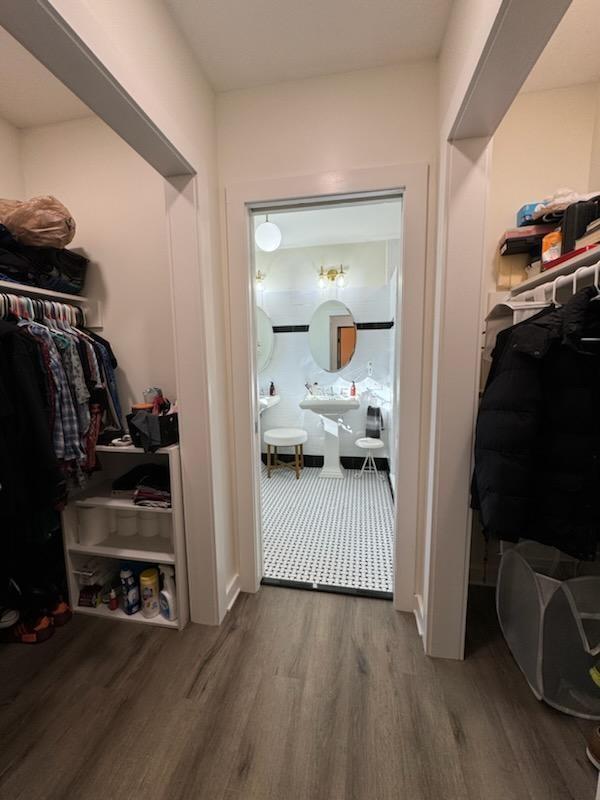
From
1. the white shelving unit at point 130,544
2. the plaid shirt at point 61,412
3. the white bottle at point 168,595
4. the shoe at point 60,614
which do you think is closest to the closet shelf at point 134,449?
the white shelving unit at point 130,544

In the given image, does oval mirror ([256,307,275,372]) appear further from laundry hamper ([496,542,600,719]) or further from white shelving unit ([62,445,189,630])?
laundry hamper ([496,542,600,719])

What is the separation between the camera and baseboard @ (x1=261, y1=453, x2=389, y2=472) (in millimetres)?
3893

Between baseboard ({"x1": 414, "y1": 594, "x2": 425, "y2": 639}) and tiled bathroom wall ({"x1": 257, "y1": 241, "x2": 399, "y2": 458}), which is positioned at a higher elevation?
tiled bathroom wall ({"x1": 257, "y1": 241, "x2": 399, "y2": 458})

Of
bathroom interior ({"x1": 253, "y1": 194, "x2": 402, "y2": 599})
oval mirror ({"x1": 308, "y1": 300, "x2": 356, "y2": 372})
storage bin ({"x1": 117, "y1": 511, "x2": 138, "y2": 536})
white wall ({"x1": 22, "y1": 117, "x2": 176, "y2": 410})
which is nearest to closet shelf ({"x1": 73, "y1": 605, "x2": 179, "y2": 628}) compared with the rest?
storage bin ({"x1": 117, "y1": 511, "x2": 138, "y2": 536})

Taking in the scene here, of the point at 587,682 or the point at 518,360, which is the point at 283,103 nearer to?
the point at 518,360

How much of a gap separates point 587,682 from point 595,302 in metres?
1.38

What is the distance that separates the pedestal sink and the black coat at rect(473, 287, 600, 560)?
245cm

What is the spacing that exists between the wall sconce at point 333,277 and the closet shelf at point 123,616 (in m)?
3.45

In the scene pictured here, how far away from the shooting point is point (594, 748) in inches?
41.0

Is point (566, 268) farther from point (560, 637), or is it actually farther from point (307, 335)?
point (307, 335)

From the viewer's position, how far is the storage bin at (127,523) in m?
1.81

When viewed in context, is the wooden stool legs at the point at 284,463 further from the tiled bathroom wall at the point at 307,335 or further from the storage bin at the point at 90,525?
the storage bin at the point at 90,525

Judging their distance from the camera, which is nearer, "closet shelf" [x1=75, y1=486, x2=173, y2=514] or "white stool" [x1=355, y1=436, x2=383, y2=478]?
"closet shelf" [x1=75, y1=486, x2=173, y2=514]

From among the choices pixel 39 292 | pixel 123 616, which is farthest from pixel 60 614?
pixel 39 292
